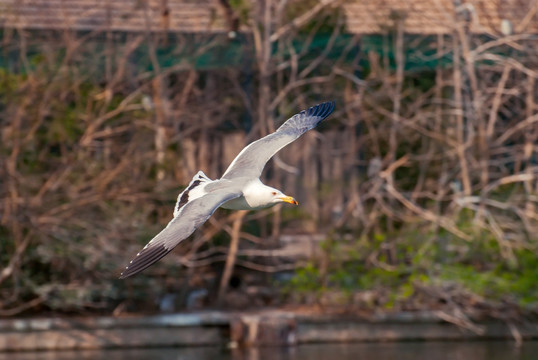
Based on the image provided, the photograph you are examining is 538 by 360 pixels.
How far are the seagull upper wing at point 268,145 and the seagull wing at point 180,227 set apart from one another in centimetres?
54

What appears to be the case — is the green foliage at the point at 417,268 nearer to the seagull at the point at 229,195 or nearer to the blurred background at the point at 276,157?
the blurred background at the point at 276,157

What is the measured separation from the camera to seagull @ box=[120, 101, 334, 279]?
5.40 m

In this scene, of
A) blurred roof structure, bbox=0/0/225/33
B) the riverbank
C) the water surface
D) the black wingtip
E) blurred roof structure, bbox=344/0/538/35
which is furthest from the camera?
blurred roof structure, bbox=344/0/538/35

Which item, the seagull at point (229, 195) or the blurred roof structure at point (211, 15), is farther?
the blurred roof structure at point (211, 15)

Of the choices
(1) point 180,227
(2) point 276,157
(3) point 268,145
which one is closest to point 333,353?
(2) point 276,157

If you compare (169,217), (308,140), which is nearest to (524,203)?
(308,140)

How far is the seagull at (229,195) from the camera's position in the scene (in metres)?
5.40

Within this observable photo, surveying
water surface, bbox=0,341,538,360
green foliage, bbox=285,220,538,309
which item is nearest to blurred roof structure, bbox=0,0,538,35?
green foliage, bbox=285,220,538,309

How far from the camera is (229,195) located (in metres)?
5.96

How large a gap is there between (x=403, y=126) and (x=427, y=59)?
81cm

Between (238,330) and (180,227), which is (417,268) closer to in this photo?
(238,330)

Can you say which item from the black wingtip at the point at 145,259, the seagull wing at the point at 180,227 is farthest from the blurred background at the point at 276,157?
the black wingtip at the point at 145,259

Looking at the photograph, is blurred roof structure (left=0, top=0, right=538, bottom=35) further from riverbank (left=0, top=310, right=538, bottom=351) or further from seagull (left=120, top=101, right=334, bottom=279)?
seagull (left=120, top=101, right=334, bottom=279)

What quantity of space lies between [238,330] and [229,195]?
500cm
